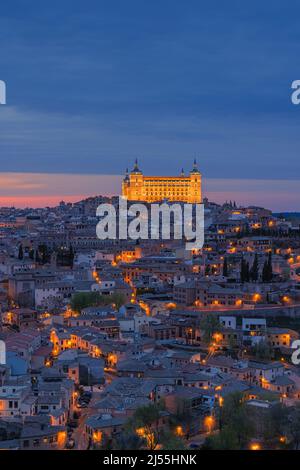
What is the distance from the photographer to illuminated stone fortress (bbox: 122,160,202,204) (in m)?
43.5

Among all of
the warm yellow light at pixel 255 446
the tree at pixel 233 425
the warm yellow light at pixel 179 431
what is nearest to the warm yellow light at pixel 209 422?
the tree at pixel 233 425

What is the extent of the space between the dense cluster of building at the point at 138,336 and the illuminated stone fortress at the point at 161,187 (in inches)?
835

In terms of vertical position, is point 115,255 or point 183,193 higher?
point 183,193

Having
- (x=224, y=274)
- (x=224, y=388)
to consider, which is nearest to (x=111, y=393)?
(x=224, y=388)

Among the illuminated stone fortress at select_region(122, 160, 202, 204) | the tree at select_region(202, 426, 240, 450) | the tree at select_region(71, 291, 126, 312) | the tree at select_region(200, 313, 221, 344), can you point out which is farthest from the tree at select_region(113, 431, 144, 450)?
the illuminated stone fortress at select_region(122, 160, 202, 204)

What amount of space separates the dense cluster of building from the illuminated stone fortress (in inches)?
835

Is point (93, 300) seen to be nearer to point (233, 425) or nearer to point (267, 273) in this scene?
point (267, 273)

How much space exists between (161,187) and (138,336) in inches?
1252

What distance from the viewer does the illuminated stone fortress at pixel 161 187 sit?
1711 inches

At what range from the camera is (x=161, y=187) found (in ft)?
144

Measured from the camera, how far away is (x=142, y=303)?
14508 millimetres

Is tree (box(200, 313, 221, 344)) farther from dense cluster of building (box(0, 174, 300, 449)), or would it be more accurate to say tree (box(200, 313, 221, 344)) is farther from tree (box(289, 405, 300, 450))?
tree (box(289, 405, 300, 450))

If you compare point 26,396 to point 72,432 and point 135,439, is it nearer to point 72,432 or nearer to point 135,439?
point 72,432

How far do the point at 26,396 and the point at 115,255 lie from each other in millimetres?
11985
